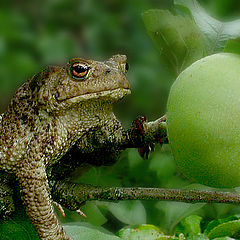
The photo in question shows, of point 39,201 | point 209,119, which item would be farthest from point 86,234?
point 209,119

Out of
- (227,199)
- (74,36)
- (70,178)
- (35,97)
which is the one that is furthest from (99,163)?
(74,36)

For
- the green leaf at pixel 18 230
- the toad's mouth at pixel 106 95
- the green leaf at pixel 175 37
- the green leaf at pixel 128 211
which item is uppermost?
the green leaf at pixel 175 37

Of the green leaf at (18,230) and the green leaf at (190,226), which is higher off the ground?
the green leaf at (18,230)

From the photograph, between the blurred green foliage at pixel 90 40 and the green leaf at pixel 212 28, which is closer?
the green leaf at pixel 212 28

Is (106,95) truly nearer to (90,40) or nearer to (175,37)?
(175,37)

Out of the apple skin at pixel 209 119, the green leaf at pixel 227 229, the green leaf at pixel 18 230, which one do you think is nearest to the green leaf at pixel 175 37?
the apple skin at pixel 209 119

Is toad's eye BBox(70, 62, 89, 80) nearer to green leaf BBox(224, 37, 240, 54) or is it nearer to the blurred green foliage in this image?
green leaf BBox(224, 37, 240, 54)

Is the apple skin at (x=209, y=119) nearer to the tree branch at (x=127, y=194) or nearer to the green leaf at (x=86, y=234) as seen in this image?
the tree branch at (x=127, y=194)
